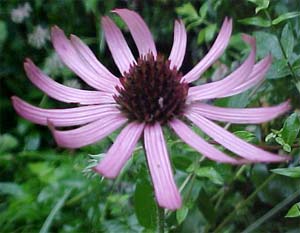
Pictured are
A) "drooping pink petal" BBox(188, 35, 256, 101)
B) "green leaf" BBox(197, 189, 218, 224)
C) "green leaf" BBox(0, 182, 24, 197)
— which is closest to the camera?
"drooping pink petal" BBox(188, 35, 256, 101)

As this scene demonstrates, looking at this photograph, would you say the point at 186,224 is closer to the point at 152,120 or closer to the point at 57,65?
the point at 152,120

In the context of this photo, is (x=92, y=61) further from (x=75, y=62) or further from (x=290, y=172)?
(x=290, y=172)

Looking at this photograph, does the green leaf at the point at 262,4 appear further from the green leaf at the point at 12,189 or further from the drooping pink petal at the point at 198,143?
the green leaf at the point at 12,189

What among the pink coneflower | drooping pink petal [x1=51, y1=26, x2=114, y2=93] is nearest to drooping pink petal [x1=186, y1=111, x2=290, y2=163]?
the pink coneflower

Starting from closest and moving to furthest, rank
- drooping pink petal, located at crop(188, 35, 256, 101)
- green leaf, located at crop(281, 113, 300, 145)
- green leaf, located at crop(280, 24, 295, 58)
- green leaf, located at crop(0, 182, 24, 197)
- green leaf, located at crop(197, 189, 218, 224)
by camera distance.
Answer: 1. drooping pink petal, located at crop(188, 35, 256, 101)
2. green leaf, located at crop(281, 113, 300, 145)
3. green leaf, located at crop(280, 24, 295, 58)
4. green leaf, located at crop(197, 189, 218, 224)
5. green leaf, located at crop(0, 182, 24, 197)

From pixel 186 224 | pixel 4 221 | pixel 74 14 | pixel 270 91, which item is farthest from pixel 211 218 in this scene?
pixel 74 14

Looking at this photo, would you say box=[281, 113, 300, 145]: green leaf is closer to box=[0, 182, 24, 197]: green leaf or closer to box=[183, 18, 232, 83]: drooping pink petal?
box=[183, 18, 232, 83]: drooping pink petal

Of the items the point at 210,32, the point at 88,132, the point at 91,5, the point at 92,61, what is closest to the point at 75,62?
the point at 92,61
